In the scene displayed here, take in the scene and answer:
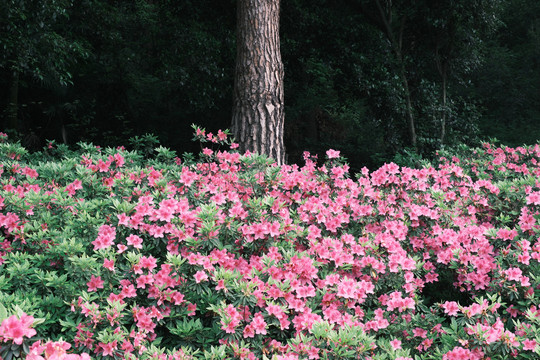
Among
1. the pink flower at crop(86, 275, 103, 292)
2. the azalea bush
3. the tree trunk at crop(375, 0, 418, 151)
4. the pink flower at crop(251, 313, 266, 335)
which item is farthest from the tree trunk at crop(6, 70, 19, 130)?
the pink flower at crop(251, 313, 266, 335)

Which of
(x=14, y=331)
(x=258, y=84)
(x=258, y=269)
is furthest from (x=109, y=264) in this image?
(x=258, y=84)

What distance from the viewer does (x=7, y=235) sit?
2539 mm

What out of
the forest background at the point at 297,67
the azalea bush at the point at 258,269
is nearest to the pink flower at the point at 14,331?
the azalea bush at the point at 258,269

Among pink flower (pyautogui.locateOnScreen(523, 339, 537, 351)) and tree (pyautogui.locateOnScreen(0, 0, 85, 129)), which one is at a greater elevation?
tree (pyautogui.locateOnScreen(0, 0, 85, 129))

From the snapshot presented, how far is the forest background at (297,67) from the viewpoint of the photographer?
8391 mm

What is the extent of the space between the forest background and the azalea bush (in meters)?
3.27

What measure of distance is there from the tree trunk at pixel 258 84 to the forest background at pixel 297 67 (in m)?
2.05

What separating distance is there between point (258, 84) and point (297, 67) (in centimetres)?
472

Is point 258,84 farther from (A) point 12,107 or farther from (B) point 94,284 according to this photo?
(A) point 12,107

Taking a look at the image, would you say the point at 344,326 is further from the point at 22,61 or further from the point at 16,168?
the point at 22,61

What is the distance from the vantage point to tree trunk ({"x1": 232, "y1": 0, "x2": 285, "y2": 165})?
4871mm

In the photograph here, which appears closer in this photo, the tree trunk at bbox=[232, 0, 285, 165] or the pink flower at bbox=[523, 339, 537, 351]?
the pink flower at bbox=[523, 339, 537, 351]

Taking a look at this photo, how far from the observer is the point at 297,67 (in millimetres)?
9430

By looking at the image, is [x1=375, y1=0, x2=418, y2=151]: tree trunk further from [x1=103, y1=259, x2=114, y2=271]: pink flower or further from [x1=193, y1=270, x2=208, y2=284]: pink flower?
[x1=103, y1=259, x2=114, y2=271]: pink flower
